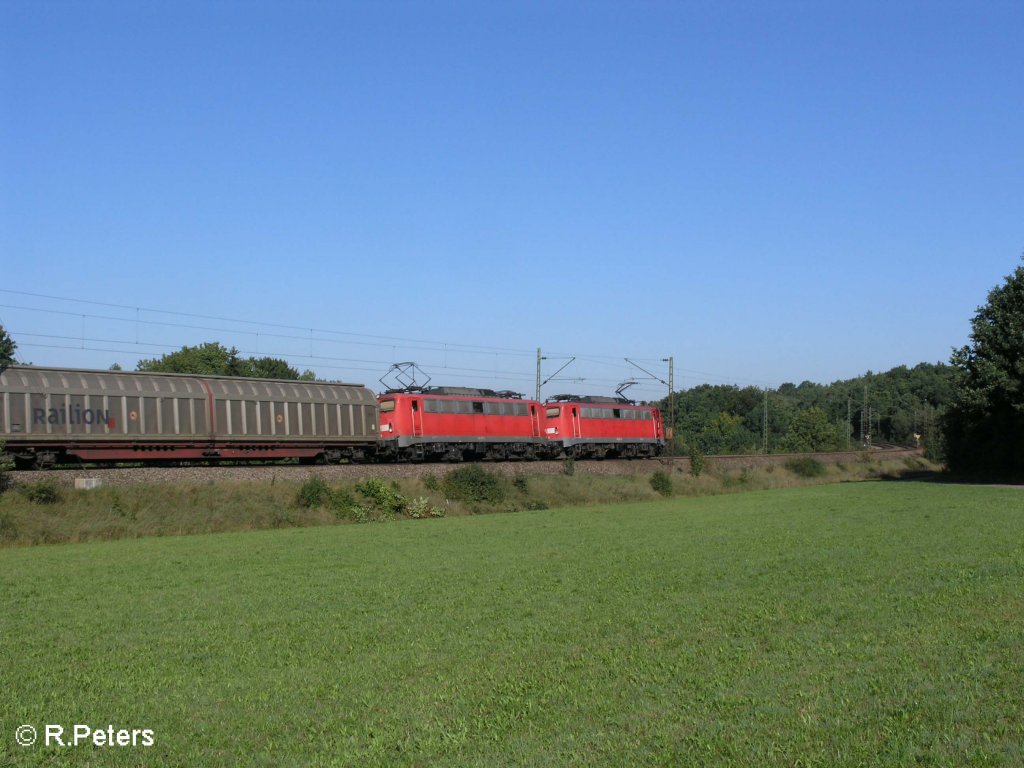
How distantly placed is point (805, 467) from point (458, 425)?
29.8 m

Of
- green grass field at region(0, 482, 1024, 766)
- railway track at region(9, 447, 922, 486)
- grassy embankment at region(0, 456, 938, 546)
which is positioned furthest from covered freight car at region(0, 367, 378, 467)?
green grass field at region(0, 482, 1024, 766)

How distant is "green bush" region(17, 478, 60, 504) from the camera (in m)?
29.3

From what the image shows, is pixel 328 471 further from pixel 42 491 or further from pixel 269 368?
pixel 269 368

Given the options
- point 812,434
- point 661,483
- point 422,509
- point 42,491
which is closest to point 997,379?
point 661,483

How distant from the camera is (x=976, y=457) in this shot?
58219mm

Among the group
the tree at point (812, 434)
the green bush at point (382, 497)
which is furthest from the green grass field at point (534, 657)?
the tree at point (812, 434)

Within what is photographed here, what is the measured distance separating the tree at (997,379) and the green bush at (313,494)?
1338 inches

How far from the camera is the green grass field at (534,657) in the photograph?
777 cm

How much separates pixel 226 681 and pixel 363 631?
290 centimetres

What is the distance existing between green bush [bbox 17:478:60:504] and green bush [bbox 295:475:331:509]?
27.5ft

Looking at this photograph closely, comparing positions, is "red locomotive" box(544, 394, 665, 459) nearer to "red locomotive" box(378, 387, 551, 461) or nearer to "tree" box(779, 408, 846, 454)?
"red locomotive" box(378, 387, 551, 461)

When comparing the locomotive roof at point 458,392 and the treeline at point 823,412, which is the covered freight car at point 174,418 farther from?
the treeline at point 823,412

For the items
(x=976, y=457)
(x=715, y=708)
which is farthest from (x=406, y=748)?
(x=976, y=457)

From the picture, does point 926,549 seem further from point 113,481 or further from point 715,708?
point 113,481
